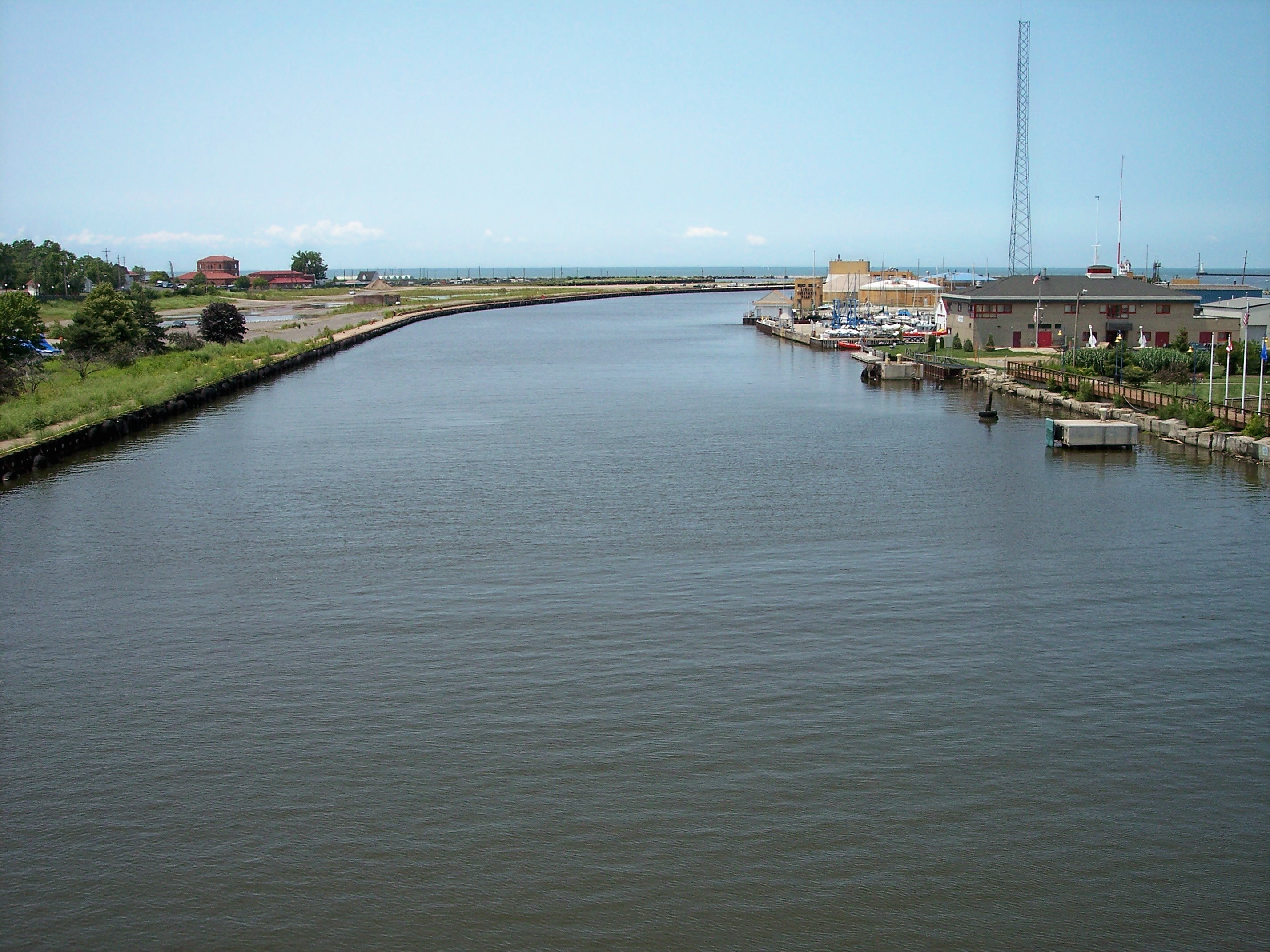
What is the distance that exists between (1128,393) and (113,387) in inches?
1387

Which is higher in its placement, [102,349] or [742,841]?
[102,349]

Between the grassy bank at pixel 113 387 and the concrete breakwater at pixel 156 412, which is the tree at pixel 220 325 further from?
the concrete breakwater at pixel 156 412

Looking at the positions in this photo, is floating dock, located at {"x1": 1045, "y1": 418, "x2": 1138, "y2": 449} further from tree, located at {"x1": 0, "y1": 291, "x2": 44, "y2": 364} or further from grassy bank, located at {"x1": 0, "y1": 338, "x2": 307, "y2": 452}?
tree, located at {"x1": 0, "y1": 291, "x2": 44, "y2": 364}

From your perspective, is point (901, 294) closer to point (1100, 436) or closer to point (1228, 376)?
point (1228, 376)

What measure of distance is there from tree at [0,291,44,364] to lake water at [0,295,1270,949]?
1859cm

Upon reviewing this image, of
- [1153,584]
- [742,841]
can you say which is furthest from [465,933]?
[1153,584]

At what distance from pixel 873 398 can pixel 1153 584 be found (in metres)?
27.4

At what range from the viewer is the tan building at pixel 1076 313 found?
53.6 m

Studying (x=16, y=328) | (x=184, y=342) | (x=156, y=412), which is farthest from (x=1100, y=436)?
(x=184, y=342)

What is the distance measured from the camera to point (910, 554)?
20.7m

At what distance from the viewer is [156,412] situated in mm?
39375

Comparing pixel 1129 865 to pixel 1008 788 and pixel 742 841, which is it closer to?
pixel 1008 788

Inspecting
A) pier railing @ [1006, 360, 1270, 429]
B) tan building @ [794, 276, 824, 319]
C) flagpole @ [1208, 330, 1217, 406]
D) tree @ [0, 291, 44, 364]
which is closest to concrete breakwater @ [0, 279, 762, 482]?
tree @ [0, 291, 44, 364]

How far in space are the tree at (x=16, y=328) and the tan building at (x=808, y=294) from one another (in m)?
63.2
